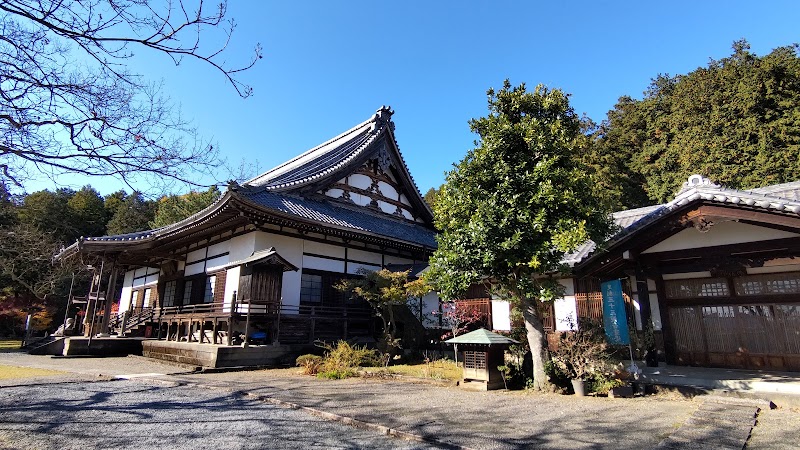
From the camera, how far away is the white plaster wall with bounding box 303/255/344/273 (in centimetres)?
1475

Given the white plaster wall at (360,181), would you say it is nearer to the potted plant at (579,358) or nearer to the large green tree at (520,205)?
the large green tree at (520,205)

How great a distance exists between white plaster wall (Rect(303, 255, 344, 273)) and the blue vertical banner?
9.22 metres

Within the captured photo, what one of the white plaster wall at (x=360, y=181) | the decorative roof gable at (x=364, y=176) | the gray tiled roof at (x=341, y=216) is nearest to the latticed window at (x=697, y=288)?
the gray tiled roof at (x=341, y=216)

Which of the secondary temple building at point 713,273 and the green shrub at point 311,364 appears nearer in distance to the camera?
the secondary temple building at point 713,273

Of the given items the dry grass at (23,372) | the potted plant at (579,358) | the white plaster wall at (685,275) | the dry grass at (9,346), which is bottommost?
the dry grass at (9,346)

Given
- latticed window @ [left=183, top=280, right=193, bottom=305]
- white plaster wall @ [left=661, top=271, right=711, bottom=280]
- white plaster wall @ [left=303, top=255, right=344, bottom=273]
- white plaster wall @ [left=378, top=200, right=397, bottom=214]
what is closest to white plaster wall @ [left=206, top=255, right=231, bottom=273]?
latticed window @ [left=183, top=280, right=193, bottom=305]

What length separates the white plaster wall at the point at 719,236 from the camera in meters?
8.21

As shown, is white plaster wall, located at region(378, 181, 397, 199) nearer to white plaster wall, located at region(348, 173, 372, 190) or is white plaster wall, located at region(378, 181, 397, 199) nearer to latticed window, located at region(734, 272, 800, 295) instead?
white plaster wall, located at region(348, 173, 372, 190)

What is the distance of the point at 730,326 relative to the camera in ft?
30.0

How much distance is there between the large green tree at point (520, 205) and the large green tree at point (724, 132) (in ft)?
70.9

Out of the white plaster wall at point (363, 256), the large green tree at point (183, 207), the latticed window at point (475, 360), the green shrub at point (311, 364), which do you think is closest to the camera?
the latticed window at point (475, 360)

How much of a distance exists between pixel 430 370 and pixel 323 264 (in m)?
6.25

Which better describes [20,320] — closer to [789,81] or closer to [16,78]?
[16,78]

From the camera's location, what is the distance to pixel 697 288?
31.6 ft
